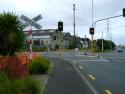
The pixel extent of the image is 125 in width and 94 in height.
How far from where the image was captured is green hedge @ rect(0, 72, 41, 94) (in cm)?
1100

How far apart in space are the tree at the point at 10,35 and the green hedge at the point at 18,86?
6352 millimetres

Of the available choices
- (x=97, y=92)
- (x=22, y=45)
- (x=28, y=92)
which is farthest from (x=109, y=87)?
(x=28, y=92)

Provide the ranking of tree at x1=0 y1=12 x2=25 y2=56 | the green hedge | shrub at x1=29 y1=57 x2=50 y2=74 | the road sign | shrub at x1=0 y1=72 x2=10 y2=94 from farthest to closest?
the road sign
shrub at x1=29 y1=57 x2=50 y2=74
tree at x1=0 y1=12 x2=25 y2=56
the green hedge
shrub at x1=0 y1=72 x2=10 y2=94

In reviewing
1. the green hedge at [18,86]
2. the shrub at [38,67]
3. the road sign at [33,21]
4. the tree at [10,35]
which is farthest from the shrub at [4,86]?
the road sign at [33,21]

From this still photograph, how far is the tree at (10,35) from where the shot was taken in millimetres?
18984

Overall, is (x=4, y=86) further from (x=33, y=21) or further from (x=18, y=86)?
(x=33, y=21)

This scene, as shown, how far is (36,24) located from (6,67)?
12744mm

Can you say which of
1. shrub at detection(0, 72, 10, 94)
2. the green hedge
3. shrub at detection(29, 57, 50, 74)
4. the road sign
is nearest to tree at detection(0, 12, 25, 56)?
shrub at detection(29, 57, 50, 74)

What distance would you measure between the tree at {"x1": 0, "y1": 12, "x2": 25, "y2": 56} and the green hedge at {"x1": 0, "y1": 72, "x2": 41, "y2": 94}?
6352 millimetres

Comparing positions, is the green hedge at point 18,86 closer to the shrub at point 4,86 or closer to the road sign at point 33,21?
the shrub at point 4,86

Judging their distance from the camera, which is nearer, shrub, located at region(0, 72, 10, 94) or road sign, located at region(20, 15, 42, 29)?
shrub, located at region(0, 72, 10, 94)

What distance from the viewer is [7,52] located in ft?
62.3

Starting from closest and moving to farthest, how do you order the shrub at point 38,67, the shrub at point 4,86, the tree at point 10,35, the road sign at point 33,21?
the shrub at point 4,86 → the tree at point 10,35 → the shrub at point 38,67 → the road sign at point 33,21

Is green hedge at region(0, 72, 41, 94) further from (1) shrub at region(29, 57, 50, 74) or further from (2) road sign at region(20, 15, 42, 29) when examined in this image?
(2) road sign at region(20, 15, 42, 29)
